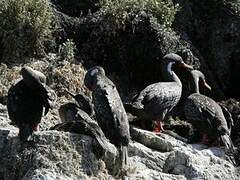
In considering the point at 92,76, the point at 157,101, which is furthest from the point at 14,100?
the point at 157,101

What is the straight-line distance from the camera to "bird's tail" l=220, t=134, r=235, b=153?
12.1 m

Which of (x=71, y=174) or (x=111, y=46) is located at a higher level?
(x=111, y=46)

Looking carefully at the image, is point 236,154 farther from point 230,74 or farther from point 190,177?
point 230,74

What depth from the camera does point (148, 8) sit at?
15.2 meters

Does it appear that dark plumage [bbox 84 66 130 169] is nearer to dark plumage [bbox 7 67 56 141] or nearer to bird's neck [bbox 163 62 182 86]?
dark plumage [bbox 7 67 56 141]

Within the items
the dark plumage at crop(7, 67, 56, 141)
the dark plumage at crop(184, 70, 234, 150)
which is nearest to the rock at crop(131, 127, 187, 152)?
the dark plumage at crop(184, 70, 234, 150)

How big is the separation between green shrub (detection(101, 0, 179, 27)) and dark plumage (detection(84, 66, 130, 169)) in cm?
330

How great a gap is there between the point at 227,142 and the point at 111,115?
6.95 ft

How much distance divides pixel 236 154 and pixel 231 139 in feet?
3.19

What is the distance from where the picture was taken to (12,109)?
11.2 m

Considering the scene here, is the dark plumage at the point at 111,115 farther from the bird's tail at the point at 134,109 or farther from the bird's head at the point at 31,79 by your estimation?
the bird's head at the point at 31,79

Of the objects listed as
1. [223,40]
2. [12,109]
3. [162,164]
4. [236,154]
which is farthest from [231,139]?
[12,109]

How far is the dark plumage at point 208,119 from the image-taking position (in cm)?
1225

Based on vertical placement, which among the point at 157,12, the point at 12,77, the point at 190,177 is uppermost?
the point at 157,12
